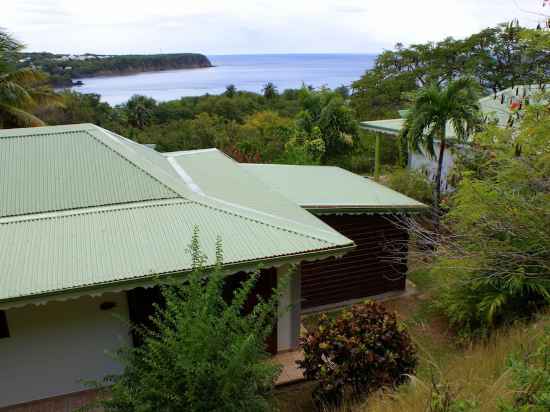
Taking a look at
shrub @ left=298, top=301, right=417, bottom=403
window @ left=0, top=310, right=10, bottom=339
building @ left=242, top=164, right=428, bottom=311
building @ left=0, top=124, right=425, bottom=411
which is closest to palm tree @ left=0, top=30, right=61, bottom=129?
building @ left=0, top=124, right=425, bottom=411

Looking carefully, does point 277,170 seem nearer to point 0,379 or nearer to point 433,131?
→ point 433,131

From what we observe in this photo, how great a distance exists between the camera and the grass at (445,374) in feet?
12.6

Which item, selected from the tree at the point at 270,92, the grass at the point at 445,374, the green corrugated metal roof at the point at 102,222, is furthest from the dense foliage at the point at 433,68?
the tree at the point at 270,92

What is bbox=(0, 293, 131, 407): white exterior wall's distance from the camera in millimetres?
5938

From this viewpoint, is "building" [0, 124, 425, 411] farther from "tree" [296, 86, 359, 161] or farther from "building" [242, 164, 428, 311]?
"tree" [296, 86, 359, 161]

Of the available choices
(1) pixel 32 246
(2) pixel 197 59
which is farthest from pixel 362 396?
(2) pixel 197 59

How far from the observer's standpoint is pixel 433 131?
11203mm

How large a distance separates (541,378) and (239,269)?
136 inches

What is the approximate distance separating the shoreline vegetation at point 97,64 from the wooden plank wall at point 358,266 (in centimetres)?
1375

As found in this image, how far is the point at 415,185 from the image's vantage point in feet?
47.5

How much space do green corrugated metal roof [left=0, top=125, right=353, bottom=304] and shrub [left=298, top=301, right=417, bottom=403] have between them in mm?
1067

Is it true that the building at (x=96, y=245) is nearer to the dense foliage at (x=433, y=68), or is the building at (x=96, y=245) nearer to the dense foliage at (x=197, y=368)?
the dense foliage at (x=197, y=368)

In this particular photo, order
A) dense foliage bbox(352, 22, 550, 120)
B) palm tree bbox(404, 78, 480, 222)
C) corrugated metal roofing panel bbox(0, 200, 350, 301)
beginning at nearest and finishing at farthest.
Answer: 1. corrugated metal roofing panel bbox(0, 200, 350, 301)
2. palm tree bbox(404, 78, 480, 222)
3. dense foliage bbox(352, 22, 550, 120)

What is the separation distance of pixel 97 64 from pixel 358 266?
3493 inches
